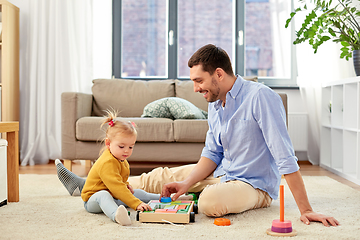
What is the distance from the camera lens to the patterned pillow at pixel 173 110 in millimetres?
2760

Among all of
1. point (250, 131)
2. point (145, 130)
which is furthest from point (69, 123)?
point (250, 131)

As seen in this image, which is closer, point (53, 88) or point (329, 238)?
point (329, 238)

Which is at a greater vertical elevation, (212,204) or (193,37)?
(193,37)

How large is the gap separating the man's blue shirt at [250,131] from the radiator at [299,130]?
7.05ft

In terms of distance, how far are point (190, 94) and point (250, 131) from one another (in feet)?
5.80

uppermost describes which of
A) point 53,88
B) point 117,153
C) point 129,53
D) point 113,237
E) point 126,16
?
point 126,16

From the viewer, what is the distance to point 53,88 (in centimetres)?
361

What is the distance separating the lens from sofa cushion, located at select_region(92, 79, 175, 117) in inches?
128

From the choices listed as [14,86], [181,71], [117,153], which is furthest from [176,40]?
[117,153]

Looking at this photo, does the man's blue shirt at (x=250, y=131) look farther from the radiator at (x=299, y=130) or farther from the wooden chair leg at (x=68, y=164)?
the radiator at (x=299, y=130)

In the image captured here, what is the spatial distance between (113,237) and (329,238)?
0.73 meters

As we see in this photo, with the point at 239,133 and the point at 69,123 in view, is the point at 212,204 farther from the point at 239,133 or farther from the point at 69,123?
the point at 69,123

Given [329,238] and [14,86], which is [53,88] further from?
[329,238]

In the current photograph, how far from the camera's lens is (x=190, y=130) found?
2.61 metres
